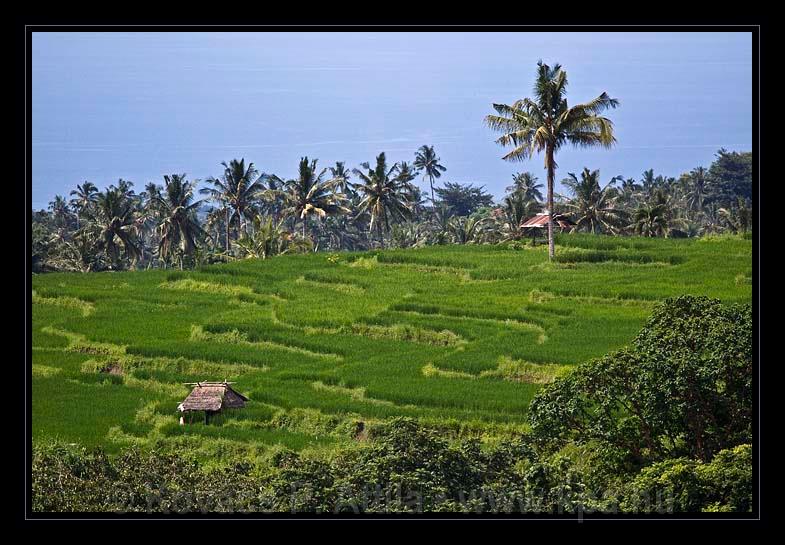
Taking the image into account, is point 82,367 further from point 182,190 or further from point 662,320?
point 182,190

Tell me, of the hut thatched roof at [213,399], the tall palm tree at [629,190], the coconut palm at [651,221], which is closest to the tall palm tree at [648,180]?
the tall palm tree at [629,190]

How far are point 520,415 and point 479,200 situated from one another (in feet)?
88.4

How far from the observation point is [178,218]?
76.0 feet

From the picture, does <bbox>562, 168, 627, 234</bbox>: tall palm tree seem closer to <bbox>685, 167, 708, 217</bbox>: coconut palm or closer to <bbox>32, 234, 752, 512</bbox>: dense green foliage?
<bbox>685, 167, 708, 217</bbox>: coconut palm

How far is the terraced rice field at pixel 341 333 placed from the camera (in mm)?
10227

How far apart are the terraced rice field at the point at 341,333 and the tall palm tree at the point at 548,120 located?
67.1 inches

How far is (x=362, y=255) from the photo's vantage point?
16.8 metres

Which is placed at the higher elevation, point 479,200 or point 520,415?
point 479,200

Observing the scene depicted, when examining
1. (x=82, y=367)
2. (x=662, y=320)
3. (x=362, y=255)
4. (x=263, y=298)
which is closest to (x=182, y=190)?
(x=362, y=255)

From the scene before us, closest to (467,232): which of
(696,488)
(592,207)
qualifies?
(592,207)

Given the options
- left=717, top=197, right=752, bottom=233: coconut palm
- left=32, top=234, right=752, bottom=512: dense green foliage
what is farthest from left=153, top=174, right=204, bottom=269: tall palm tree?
left=717, top=197, right=752, bottom=233: coconut palm

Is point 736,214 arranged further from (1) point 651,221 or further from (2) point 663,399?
(2) point 663,399

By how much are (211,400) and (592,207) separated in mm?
17367
